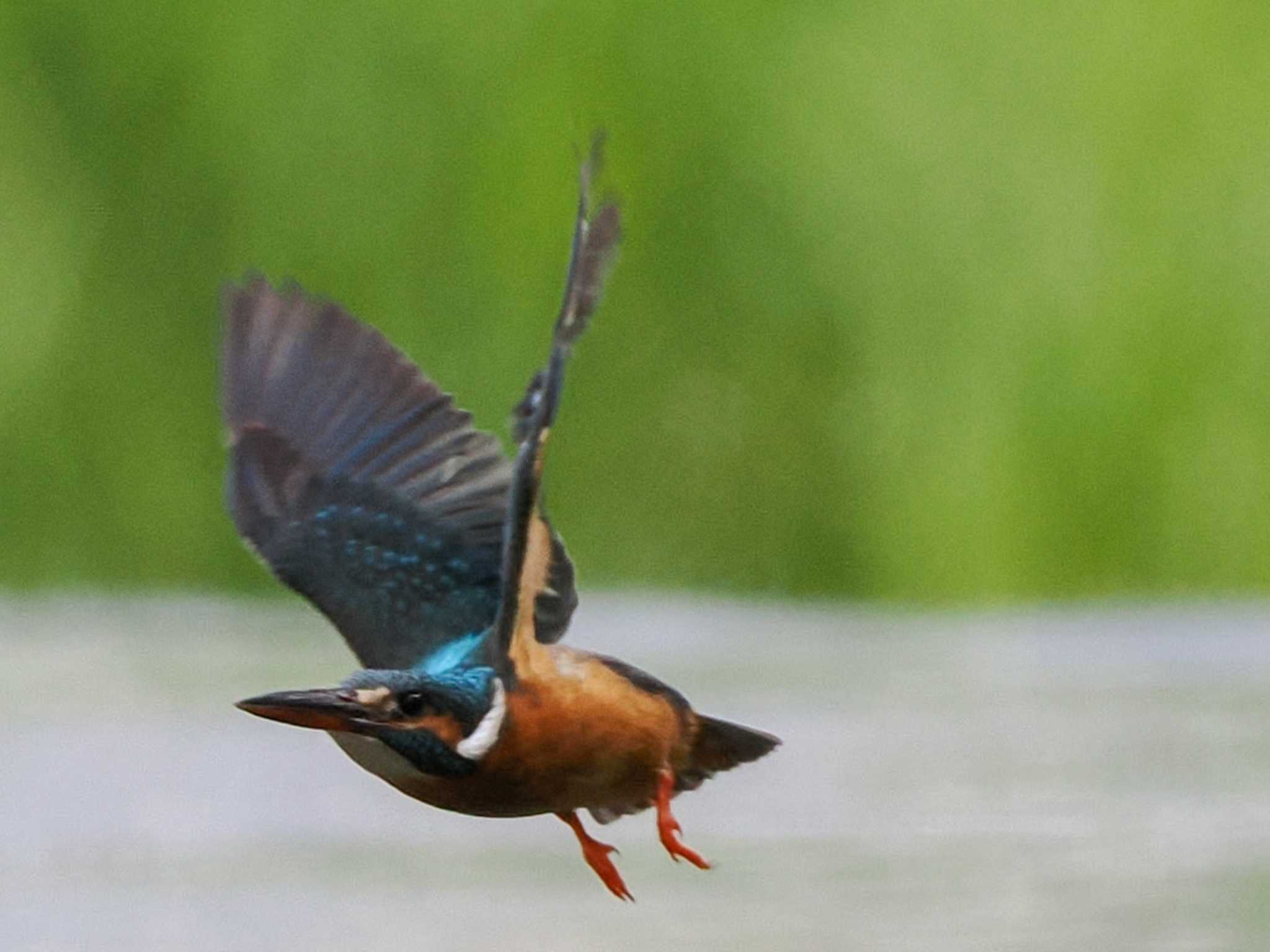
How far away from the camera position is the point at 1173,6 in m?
3.22

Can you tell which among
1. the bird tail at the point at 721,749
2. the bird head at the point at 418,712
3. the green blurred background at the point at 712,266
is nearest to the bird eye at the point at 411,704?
the bird head at the point at 418,712

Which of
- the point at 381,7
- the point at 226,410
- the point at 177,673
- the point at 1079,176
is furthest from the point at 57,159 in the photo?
the point at 226,410

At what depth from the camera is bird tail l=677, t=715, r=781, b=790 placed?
147cm

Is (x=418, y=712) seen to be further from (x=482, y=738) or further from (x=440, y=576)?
(x=440, y=576)

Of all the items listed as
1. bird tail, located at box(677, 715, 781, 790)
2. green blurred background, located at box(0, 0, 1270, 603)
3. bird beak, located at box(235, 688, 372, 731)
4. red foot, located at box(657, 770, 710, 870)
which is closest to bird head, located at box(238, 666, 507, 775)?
bird beak, located at box(235, 688, 372, 731)

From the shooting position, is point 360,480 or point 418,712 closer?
point 418,712

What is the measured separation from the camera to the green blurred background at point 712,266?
301 cm

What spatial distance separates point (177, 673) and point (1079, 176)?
1.27m

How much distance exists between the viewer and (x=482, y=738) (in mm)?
1203

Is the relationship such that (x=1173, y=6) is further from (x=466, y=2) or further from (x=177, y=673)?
(x=177, y=673)

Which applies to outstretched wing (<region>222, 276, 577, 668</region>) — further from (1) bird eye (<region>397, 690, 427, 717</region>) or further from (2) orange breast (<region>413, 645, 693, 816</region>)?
(1) bird eye (<region>397, 690, 427, 717</region>)

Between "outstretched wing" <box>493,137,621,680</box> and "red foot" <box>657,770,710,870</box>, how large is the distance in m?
0.12

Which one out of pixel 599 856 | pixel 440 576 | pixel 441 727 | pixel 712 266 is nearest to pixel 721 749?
pixel 599 856

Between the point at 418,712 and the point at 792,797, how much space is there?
1.24 metres
